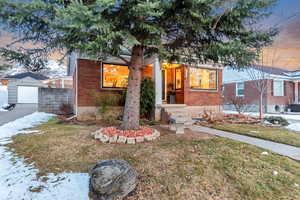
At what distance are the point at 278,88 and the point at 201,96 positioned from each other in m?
12.4

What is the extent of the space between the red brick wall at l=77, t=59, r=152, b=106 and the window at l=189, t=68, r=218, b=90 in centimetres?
500

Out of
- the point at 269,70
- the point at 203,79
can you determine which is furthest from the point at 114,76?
the point at 269,70

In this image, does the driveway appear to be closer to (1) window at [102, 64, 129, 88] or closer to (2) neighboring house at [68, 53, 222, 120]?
(2) neighboring house at [68, 53, 222, 120]

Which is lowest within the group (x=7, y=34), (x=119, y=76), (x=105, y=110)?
(x=105, y=110)

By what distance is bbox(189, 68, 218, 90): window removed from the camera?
29.2 ft

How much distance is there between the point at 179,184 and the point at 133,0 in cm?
334

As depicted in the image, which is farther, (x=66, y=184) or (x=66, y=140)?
(x=66, y=140)

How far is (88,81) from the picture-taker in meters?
7.54

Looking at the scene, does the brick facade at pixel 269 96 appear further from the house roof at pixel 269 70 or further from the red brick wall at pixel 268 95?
the house roof at pixel 269 70

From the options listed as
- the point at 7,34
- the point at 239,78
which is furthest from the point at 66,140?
the point at 239,78

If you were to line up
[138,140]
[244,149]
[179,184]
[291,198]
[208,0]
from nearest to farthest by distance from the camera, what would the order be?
1. [291,198]
2. [179,184]
3. [208,0]
4. [244,149]
5. [138,140]

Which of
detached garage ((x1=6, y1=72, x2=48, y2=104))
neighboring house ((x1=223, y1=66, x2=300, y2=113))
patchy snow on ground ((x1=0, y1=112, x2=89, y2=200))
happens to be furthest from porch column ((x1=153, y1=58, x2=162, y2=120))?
detached garage ((x1=6, y1=72, x2=48, y2=104))

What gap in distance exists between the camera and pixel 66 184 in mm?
2361

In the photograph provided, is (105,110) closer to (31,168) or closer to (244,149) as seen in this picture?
(31,168)
